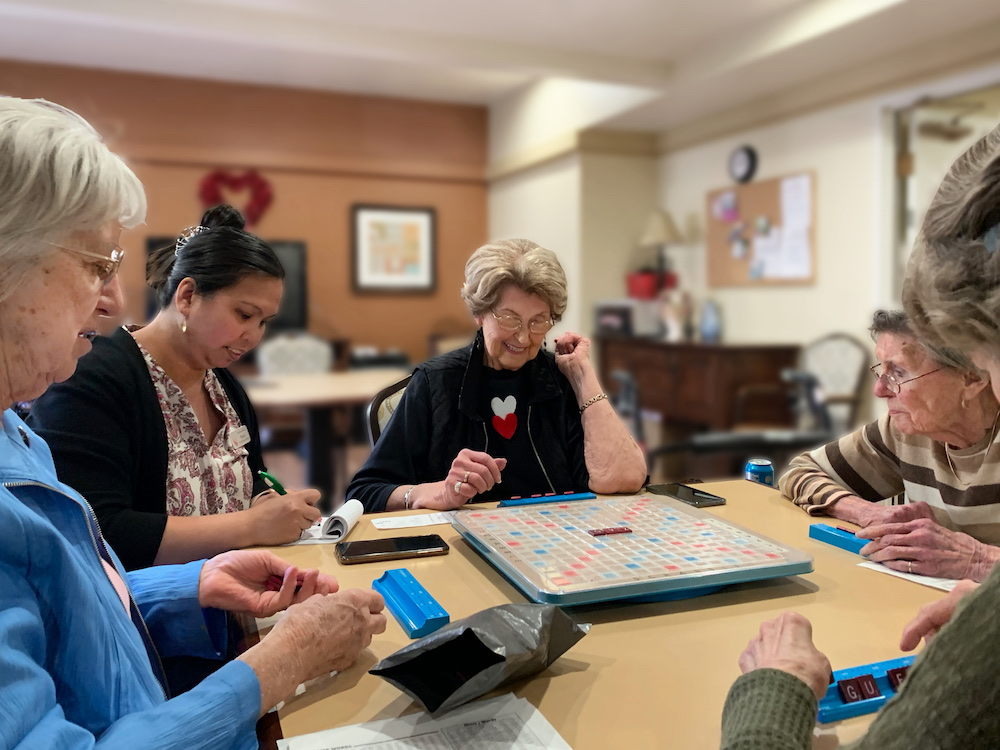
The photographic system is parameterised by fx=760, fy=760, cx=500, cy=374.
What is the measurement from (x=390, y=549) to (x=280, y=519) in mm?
208

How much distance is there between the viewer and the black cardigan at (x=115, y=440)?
1.29m

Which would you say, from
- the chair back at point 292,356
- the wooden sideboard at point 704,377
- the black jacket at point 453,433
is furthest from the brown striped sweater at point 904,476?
the chair back at point 292,356

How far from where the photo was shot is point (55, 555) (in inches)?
29.0

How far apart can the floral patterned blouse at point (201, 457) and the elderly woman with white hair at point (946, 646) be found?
115 cm

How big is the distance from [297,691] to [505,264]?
1.18 metres

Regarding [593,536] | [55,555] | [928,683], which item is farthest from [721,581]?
[55,555]

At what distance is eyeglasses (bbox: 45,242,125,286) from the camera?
2.71 feet

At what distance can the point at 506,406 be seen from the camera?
1.90 metres

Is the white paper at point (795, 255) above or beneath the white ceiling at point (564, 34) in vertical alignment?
beneath

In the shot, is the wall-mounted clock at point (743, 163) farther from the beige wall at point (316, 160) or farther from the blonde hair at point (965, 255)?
the blonde hair at point (965, 255)

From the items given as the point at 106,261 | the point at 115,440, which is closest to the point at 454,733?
the point at 106,261

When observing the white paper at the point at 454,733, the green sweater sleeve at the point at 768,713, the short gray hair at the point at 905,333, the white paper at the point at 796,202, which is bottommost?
the white paper at the point at 454,733

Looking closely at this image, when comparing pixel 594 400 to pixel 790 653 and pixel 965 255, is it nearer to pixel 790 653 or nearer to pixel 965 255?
pixel 790 653

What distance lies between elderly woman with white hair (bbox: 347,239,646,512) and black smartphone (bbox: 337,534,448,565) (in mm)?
427
